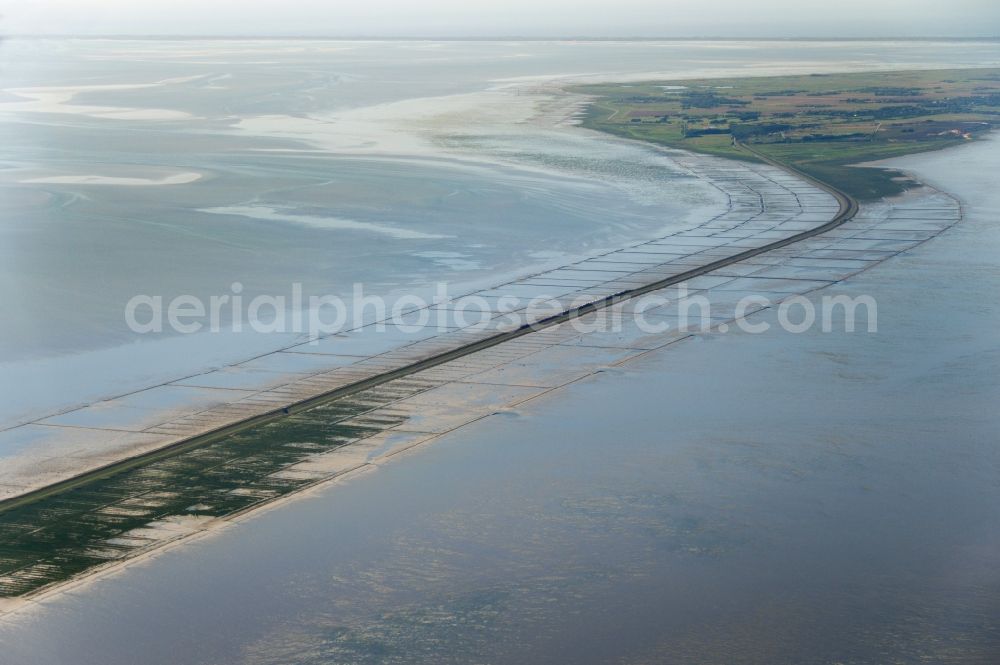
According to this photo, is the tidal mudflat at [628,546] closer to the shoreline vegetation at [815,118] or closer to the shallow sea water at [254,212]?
the shallow sea water at [254,212]

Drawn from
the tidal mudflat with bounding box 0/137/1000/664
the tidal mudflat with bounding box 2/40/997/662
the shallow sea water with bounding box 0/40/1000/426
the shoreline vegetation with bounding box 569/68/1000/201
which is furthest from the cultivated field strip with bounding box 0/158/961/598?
the shoreline vegetation with bounding box 569/68/1000/201

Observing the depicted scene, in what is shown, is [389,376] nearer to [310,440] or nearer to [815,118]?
[310,440]

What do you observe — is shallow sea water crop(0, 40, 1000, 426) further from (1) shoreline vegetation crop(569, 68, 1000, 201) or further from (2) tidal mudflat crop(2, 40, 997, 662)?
(1) shoreline vegetation crop(569, 68, 1000, 201)

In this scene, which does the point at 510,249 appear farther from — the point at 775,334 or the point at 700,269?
the point at 775,334

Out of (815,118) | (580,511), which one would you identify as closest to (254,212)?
(580,511)

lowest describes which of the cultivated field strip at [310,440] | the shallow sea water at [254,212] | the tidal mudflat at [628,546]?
the tidal mudflat at [628,546]

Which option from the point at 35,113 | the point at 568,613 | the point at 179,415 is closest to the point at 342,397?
the point at 179,415

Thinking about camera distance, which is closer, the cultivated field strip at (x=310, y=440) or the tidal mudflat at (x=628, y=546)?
the tidal mudflat at (x=628, y=546)

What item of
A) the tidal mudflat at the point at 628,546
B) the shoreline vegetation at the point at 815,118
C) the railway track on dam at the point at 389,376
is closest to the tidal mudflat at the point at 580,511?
the tidal mudflat at the point at 628,546
